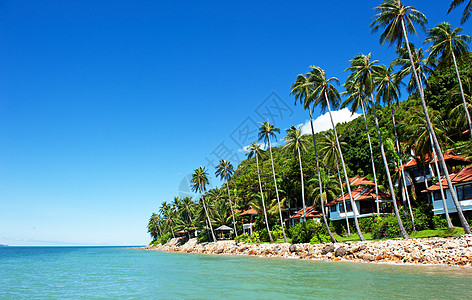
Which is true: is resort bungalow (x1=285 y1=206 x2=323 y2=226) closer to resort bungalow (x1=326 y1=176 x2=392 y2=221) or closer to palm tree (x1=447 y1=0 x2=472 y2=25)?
resort bungalow (x1=326 y1=176 x2=392 y2=221)

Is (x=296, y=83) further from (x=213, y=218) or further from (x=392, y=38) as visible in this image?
(x=213, y=218)

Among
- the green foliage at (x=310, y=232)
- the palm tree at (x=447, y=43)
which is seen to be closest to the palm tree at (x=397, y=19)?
the palm tree at (x=447, y=43)

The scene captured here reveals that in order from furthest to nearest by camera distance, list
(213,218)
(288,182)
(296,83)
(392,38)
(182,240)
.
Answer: (182,240), (213,218), (288,182), (296,83), (392,38)

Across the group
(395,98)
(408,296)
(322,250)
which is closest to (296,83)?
(395,98)

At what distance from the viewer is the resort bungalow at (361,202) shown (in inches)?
1679

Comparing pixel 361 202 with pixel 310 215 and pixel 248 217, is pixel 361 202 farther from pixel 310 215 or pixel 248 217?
pixel 248 217

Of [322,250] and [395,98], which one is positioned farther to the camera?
[395,98]

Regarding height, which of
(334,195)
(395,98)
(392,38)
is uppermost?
(392,38)

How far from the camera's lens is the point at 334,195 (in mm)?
48031

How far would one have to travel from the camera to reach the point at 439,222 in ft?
102

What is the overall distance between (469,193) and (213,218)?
152ft

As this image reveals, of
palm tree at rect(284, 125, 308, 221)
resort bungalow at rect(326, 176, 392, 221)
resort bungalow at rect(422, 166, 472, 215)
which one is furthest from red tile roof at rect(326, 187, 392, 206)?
resort bungalow at rect(422, 166, 472, 215)

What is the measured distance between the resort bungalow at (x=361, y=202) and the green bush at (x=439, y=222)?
9428mm

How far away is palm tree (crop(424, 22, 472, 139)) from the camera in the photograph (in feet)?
88.6
